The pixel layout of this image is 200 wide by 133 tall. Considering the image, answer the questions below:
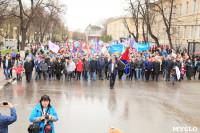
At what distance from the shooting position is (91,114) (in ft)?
24.4

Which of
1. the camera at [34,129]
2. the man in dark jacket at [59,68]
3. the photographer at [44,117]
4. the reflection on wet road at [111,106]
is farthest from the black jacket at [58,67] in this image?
the camera at [34,129]

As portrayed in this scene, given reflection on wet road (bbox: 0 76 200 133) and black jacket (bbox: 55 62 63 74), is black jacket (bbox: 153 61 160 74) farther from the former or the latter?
black jacket (bbox: 55 62 63 74)

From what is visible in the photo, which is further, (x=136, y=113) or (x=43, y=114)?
(x=136, y=113)

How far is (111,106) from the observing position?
842 centimetres

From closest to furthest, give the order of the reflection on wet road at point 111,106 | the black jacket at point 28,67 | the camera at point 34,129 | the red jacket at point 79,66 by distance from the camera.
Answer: the camera at point 34,129 < the reflection on wet road at point 111,106 < the black jacket at point 28,67 < the red jacket at point 79,66

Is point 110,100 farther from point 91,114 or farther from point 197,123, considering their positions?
point 197,123

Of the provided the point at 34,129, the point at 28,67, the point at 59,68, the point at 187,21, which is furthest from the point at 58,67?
the point at 187,21

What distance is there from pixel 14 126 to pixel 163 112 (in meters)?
4.95

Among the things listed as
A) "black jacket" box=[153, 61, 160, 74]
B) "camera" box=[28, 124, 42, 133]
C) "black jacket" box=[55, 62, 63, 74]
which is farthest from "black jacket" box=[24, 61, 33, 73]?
"camera" box=[28, 124, 42, 133]

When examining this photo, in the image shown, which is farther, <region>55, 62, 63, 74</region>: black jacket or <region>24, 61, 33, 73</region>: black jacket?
<region>55, 62, 63, 74</region>: black jacket

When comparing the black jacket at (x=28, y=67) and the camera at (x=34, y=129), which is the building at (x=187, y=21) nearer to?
the black jacket at (x=28, y=67)

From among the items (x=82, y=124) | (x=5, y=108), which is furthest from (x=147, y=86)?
(x=5, y=108)

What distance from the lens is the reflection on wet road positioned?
6446 mm

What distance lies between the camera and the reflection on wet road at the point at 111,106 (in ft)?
21.1
